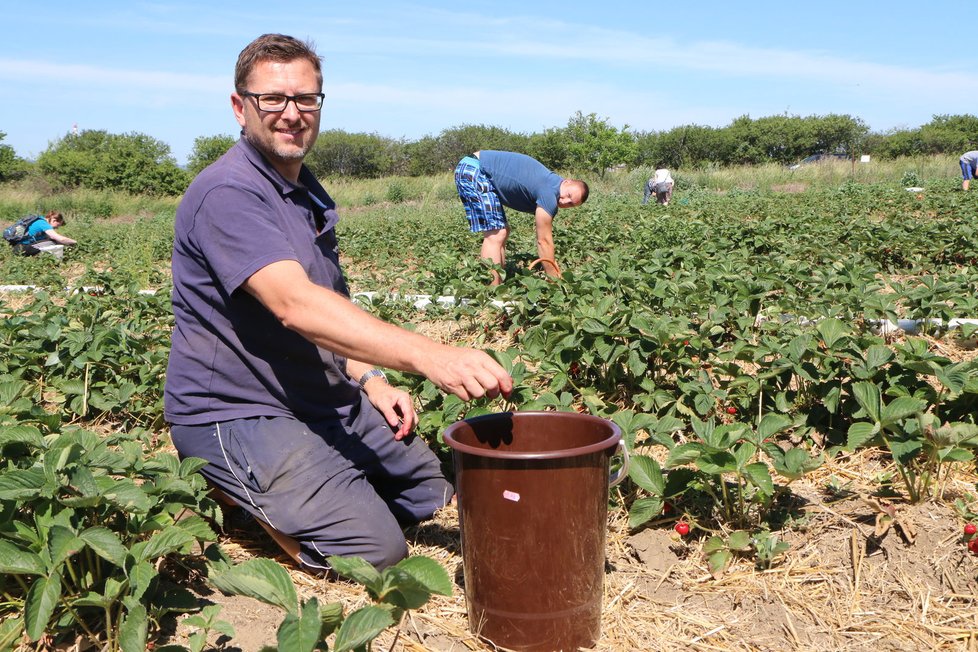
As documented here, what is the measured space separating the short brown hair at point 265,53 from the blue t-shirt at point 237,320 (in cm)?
20

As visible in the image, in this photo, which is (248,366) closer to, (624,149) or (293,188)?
(293,188)

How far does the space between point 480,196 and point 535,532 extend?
4.44m

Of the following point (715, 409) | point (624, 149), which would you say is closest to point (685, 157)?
point (624, 149)

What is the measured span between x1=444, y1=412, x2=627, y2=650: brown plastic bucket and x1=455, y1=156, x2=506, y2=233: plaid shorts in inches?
161

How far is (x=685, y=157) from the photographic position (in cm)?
4256

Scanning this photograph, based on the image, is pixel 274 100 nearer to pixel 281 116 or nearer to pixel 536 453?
pixel 281 116

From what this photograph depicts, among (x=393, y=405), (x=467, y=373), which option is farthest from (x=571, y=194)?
(x=467, y=373)

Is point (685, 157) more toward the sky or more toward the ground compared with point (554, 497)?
more toward the sky

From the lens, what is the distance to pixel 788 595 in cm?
221

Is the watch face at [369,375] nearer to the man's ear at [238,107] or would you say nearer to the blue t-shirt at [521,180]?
the man's ear at [238,107]

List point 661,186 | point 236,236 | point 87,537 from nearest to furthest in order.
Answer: point 87,537
point 236,236
point 661,186

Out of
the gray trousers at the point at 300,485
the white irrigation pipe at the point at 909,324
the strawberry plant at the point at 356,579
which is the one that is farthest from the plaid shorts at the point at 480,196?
the strawberry plant at the point at 356,579

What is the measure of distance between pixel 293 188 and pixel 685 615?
165 cm

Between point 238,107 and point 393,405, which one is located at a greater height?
point 238,107
